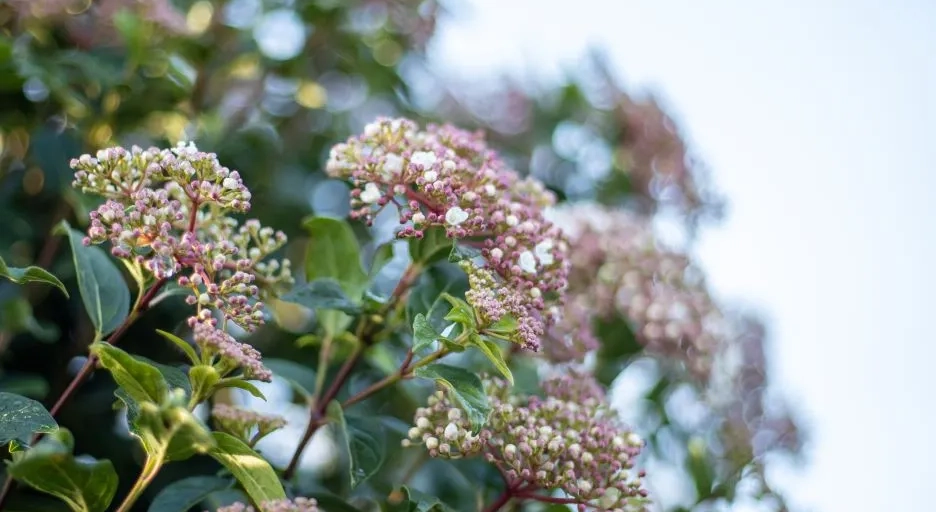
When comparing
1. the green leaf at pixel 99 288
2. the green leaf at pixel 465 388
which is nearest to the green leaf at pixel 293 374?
the green leaf at pixel 99 288

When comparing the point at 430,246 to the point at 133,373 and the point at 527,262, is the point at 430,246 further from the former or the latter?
the point at 133,373

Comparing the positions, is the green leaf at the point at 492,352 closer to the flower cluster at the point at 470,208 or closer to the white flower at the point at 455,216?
the flower cluster at the point at 470,208

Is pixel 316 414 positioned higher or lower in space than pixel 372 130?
lower

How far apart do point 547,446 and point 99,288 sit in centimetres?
77

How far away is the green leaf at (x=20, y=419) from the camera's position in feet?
3.88

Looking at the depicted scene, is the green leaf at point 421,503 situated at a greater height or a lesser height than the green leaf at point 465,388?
lesser

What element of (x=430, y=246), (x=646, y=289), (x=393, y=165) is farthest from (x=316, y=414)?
(x=646, y=289)

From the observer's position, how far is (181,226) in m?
1.36

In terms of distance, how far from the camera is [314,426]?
1.54 meters

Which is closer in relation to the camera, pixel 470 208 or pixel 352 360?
pixel 470 208

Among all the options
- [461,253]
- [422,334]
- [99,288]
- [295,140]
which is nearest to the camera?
[422,334]

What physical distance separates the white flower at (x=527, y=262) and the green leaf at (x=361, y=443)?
0.38m

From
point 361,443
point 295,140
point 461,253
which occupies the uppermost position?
point 295,140

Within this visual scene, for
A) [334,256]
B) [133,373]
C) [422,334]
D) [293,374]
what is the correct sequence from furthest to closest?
1. [293,374]
2. [334,256]
3. [422,334]
4. [133,373]
